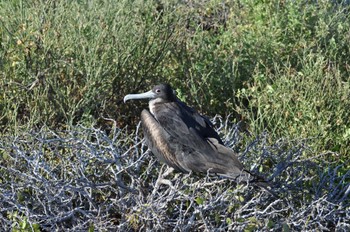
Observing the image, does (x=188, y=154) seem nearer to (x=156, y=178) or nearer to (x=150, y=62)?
(x=156, y=178)

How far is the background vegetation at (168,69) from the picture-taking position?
4859 millimetres

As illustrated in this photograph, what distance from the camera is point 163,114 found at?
4.13 meters

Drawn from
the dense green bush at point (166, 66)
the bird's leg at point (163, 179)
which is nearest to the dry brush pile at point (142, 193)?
the bird's leg at point (163, 179)

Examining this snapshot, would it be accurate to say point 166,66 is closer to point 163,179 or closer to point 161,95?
point 161,95

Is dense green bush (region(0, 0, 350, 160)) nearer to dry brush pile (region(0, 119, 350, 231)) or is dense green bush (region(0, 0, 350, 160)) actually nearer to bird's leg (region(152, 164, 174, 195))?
dry brush pile (region(0, 119, 350, 231))

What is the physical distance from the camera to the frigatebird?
3.86 m

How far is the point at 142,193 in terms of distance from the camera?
3949mm

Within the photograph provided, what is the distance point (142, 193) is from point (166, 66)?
1.76 m

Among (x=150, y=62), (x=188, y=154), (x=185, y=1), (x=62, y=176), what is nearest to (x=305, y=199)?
(x=188, y=154)

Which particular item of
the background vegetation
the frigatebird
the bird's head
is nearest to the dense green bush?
the background vegetation

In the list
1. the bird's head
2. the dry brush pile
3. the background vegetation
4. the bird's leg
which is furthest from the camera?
the background vegetation

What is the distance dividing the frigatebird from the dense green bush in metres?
0.60

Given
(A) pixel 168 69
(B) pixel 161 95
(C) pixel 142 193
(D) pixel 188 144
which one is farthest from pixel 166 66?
(C) pixel 142 193

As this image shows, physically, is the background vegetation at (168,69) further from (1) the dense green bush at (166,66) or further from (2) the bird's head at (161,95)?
(2) the bird's head at (161,95)
